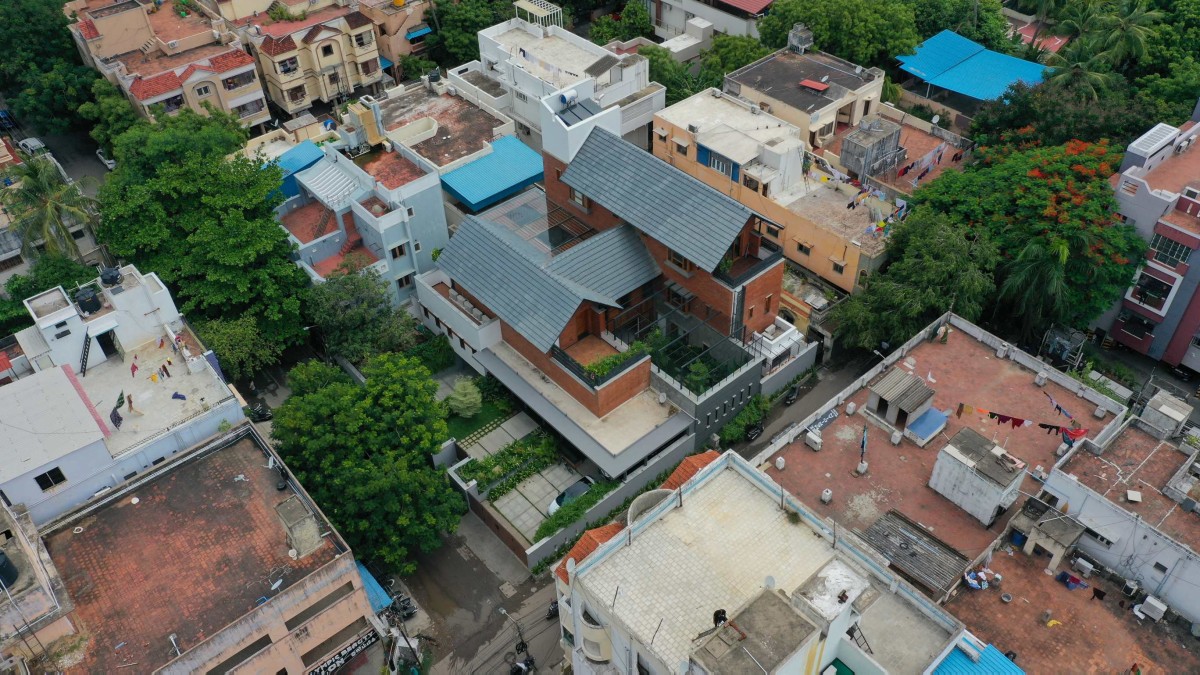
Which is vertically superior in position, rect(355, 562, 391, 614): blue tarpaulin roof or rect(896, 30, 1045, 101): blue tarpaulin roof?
rect(896, 30, 1045, 101): blue tarpaulin roof

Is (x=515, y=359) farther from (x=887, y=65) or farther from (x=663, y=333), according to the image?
(x=887, y=65)

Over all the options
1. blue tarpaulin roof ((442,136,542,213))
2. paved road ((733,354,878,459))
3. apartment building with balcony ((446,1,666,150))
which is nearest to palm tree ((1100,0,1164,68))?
paved road ((733,354,878,459))

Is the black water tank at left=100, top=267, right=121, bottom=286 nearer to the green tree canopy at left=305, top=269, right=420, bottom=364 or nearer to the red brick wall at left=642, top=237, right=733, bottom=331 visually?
the green tree canopy at left=305, top=269, right=420, bottom=364

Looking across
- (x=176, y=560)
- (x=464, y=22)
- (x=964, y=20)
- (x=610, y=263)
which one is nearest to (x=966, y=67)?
(x=964, y=20)

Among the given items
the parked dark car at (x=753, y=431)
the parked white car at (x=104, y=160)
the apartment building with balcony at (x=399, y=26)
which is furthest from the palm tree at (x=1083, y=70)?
the parked white car at (x=104, y=160)

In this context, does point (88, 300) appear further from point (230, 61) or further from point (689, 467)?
point (230, 61)

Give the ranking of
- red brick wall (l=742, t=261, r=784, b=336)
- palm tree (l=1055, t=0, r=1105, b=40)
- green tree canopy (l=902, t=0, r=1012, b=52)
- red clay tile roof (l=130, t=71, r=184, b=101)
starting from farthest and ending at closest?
green tree canopy (l=902, t=0, r=1012, b=52), palm tree (l=1055, t=0, r=1105, b=40), red clay tile roof (l=130, t=71, r=184, b=101), red brick wall (l=742, t=261, r=784, b=336)
